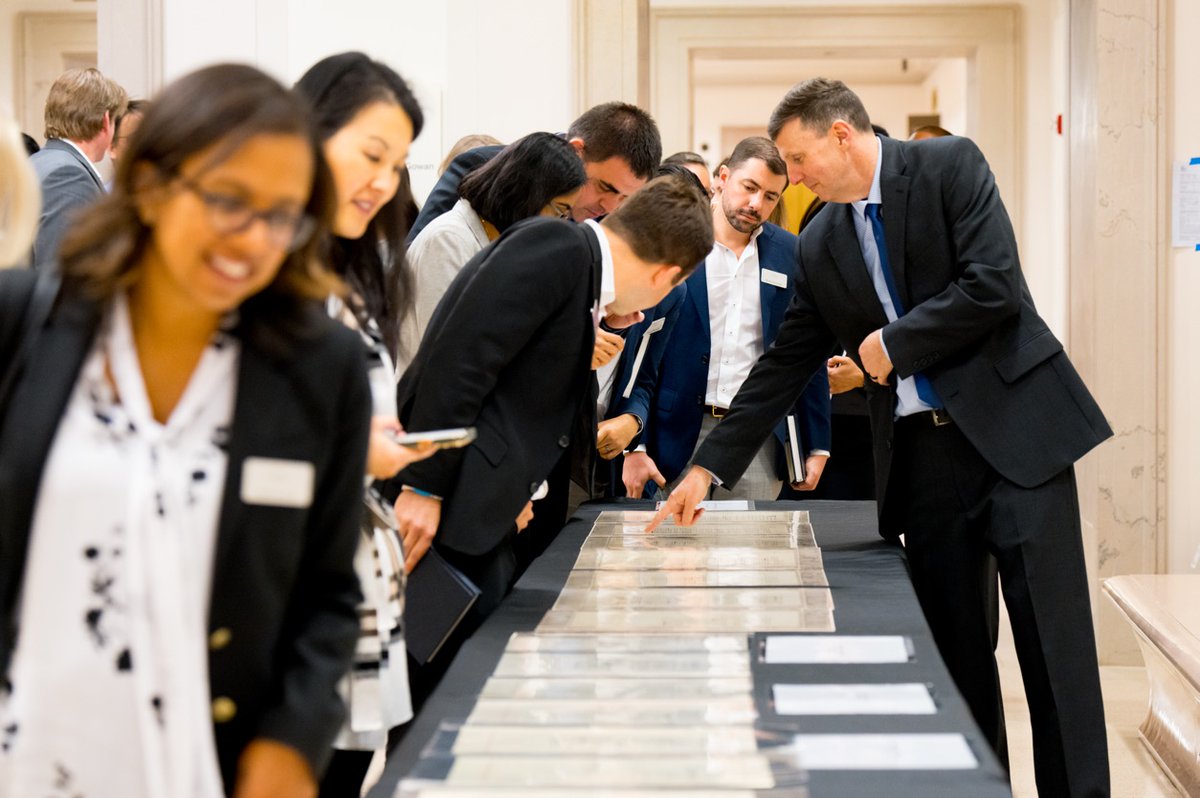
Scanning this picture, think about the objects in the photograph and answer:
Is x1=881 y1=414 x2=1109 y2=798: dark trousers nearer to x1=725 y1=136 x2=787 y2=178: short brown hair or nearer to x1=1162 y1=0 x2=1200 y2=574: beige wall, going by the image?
x1=725 y1=136 x2=787 y2=178: short brown hair

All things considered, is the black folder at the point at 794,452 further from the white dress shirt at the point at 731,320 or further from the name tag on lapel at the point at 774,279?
the name tag on lapel at the point at 774,279

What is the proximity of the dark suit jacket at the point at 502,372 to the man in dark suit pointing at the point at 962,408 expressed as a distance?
616 mm

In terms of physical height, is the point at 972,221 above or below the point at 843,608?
above

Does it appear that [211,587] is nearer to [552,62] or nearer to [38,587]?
[38,587]

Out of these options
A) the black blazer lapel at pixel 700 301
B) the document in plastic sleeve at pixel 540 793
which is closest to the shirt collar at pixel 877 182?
the black blazer lapel at pixel 700 301

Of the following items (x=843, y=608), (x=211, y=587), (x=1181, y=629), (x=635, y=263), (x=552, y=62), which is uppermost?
(x=552, y=62)

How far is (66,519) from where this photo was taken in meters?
1.21

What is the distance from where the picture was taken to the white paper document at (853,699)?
1667mm

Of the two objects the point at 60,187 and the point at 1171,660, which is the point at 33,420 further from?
the point at 60,187

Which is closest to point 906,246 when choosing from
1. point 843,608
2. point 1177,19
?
point 843,608

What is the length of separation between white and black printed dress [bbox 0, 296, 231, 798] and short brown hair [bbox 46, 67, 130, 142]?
3.35 meters

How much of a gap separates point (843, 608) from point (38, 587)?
1381mm

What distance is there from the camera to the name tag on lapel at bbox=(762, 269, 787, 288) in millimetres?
4168

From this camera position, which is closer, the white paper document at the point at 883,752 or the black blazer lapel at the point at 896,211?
the white paper document at the point at 883,752
